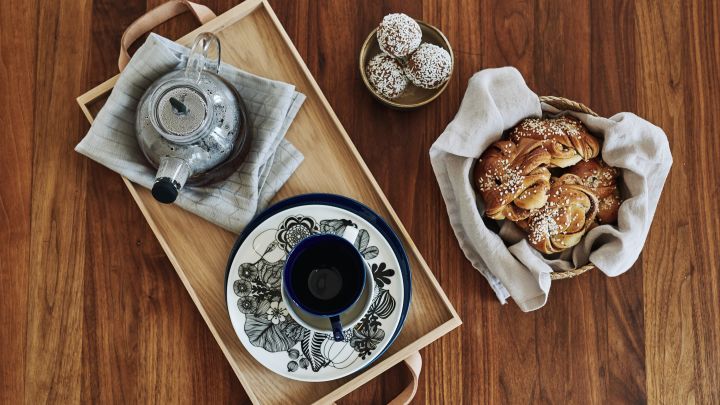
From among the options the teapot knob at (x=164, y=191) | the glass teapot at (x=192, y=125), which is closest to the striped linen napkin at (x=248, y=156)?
the glass teapot at (x=192, y=125)

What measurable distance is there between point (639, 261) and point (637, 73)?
0.91 feet

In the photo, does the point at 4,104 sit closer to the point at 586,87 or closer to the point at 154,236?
the point at 154,236

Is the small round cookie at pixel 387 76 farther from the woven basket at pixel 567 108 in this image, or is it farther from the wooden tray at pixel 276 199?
the woven basket at pixel 567 108

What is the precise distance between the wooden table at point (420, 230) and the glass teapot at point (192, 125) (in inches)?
7.1

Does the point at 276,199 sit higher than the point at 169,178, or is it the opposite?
the point at 169,178

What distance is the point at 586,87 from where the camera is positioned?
0.93m

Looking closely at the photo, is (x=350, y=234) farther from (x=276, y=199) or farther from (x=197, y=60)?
(x=197, y=60)

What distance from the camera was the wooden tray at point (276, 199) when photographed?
81cm

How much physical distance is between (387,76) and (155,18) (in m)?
0.33

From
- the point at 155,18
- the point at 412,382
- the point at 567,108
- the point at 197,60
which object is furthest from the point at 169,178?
the point at 567,108

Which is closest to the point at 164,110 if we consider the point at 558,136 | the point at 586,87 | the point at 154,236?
the point at 154,236

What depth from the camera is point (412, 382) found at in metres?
0.85

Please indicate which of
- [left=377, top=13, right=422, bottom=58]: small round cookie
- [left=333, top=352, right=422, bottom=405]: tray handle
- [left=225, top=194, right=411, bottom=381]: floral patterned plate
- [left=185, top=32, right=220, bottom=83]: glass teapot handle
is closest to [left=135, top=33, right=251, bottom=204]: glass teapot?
[left=185, top=32, right=220, bottom=83]: glass teapot handle

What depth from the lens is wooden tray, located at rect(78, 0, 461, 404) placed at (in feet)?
2.66
